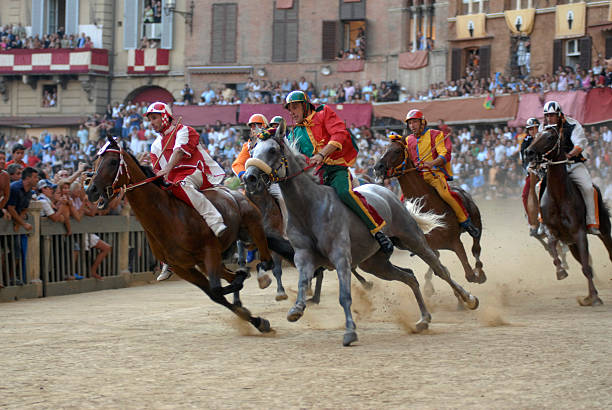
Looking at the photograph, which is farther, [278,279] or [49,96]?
[49,96]

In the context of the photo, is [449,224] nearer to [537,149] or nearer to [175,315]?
[537,149]

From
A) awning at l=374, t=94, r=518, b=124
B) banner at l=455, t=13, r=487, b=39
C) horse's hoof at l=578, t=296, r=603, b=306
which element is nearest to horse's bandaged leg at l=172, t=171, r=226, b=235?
horse's hoof at l=578, t=296, r=603, b=306

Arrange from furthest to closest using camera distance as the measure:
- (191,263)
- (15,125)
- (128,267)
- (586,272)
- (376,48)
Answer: (15,125)
(376,48)
(128,267)
(586,272)
(191,263)

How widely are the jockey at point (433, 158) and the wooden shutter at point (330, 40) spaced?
31.9 meters

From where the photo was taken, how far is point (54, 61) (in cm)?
4841

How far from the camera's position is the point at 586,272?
39.1 feet

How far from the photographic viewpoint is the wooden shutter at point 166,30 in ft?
157

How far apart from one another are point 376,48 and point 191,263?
34599 millimetres

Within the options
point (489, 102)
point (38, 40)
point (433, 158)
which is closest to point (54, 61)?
point (38, 40)

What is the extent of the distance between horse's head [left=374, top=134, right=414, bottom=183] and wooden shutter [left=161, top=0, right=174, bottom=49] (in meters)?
37.7

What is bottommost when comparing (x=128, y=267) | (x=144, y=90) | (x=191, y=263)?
(x=128, y=267)

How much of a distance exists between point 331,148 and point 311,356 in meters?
2.37

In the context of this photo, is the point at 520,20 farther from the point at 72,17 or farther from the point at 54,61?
the point at 54,61

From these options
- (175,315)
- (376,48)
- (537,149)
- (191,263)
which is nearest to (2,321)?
(175,315)
